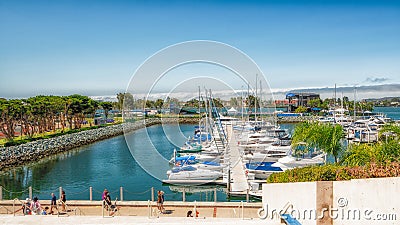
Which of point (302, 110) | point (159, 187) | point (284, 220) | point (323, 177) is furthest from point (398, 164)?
point (302, 110)

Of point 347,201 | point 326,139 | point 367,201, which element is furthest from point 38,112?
point 367,201

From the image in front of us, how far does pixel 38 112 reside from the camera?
53406 mm

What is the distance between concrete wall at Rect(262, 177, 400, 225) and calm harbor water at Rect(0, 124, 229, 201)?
13.4 meters

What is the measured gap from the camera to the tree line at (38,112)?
46250 mm

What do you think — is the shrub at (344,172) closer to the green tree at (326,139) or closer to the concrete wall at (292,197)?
the concrete wall at (292,197)

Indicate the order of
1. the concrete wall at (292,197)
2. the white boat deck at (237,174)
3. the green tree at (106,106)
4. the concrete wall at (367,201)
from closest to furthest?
the concrete wall at (367,201)
the concrete wall at (292,197)
the white boat deck at (237,174)
the green tree at (106,106)

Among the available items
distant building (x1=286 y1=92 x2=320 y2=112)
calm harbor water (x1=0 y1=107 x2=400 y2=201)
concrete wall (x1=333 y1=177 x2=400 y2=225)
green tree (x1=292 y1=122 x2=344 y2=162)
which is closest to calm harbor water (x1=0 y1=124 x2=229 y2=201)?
calm harbor water (x1=0 y1=107 x2=400 y2=201)

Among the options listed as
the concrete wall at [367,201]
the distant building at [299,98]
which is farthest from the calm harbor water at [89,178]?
the distant building at [299,98]

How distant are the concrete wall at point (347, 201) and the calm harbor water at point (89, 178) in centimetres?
1341

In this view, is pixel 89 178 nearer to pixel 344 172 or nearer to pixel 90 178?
pixel 90 178

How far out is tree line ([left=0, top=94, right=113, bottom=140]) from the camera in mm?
46250

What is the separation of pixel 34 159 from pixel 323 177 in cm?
3592

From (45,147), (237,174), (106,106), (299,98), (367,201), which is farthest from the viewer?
(299,98)

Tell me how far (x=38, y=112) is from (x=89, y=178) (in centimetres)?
2690
